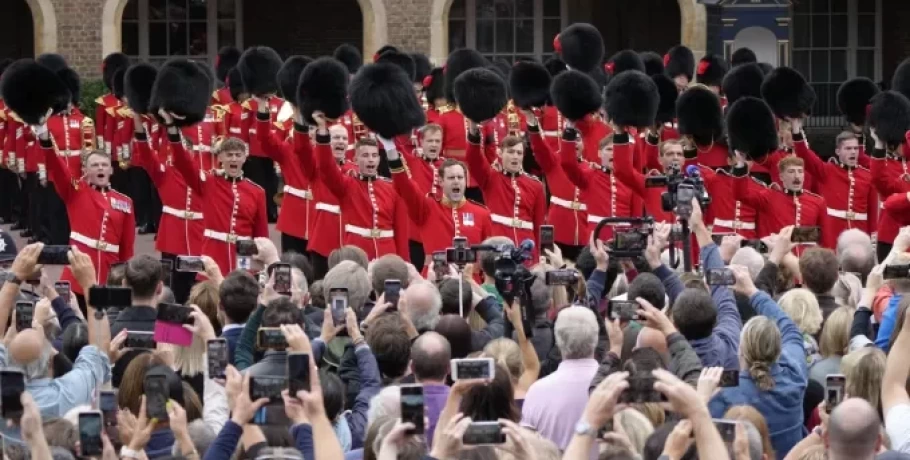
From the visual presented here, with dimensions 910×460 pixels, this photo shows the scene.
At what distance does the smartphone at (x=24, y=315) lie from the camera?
580cm

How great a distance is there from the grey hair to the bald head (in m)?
1.43

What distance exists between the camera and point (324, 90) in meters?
9.69

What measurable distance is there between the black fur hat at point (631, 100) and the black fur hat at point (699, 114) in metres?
0.15

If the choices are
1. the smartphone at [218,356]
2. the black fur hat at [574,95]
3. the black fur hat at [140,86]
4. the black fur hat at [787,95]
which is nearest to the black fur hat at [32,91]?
the black fur hat at [140,86]

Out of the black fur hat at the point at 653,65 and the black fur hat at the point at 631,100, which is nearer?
the black fur hat at the point at 631,100

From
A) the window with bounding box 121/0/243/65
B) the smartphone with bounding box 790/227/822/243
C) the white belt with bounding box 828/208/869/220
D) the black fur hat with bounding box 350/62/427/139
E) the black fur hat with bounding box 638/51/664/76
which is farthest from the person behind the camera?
the window with bounding box 121/0/243/65

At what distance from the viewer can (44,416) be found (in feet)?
17.1

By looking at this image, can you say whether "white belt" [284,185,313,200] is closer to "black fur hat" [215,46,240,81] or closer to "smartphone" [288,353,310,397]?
"black fur hat" [215,46,240,81]

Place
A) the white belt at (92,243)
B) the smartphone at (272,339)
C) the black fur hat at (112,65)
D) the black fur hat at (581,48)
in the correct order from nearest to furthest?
the smartphone at (272,339)
the white belt at (92,243)
the black fur hat at (581,48)
the black fur hat at (112,65)

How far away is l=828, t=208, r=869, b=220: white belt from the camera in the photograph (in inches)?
421

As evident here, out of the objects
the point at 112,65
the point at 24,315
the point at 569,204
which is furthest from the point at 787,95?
the point at 112,65

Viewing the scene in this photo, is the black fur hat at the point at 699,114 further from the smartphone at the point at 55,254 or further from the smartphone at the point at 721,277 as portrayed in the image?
the smartphone at the point at 55,254

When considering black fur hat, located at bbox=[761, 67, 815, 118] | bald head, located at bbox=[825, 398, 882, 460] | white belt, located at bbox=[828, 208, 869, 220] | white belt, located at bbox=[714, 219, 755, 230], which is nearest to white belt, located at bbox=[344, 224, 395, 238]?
white belt, located at bbox=[714, 219, 755, 230]

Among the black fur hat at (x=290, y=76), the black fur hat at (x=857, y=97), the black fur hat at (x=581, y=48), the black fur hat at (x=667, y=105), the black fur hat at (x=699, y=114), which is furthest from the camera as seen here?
the black fur hat at (x=581, y=48)
